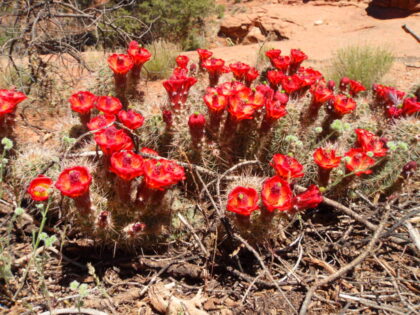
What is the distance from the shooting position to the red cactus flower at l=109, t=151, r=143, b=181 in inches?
79.6

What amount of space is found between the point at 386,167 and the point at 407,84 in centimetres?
358

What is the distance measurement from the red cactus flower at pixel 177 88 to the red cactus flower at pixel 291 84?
852 mm

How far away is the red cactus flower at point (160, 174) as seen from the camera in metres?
2.07

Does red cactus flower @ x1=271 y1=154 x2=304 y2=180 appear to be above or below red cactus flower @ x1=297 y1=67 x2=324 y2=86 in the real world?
below

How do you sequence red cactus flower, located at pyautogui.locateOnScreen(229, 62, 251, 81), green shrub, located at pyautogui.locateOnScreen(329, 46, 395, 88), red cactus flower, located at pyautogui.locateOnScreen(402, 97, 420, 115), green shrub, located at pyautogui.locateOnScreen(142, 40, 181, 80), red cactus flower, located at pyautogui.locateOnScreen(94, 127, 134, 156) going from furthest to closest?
green shrub, located at pyautogui.locateOnScreen(142, 40, 181, 80) < green shrub, located at pyautogui.locateOnScreen(329, 46, 395, 88) < red cactus flower, located at pyautogui.locateOnScreen(229, 62, 251, 81) < red cactus flower, located at pyautogui.locateOnScreen(402, 97, 420, 115) < red cactus flower, located at pyautogui.locateOnScreen(94, 127, 134, 156)

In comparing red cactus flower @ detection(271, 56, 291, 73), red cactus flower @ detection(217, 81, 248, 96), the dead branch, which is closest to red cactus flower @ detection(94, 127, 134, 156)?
red cactus flower @ detection(217, 81, 248, 96)

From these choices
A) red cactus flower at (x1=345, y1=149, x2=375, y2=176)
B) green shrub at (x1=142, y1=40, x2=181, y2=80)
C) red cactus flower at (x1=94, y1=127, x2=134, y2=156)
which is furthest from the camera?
green shrub at (x1=142, y1=40, x2=181, y2=80)

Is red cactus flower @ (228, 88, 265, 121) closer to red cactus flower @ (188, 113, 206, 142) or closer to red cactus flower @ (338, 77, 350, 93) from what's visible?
red cactus flower @ (188, 113, 206, 142)

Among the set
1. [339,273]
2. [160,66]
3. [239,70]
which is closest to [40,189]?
[339,273]

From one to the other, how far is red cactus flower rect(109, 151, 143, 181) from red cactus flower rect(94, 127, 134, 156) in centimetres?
9

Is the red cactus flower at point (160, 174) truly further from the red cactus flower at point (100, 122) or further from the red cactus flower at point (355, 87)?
the red cactus flower at point (355, 87)

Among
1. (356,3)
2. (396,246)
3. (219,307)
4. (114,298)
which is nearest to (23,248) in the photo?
(114,298)

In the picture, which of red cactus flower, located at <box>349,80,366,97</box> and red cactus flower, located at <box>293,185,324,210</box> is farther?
red cactus flower, located at <box>349,80,366,97</box>

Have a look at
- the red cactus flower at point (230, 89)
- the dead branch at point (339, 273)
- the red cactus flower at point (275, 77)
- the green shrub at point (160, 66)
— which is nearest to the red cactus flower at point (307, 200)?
the dead branch at point (339, 273)
